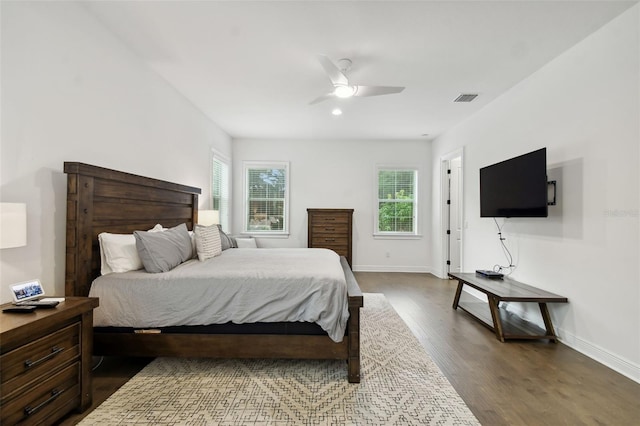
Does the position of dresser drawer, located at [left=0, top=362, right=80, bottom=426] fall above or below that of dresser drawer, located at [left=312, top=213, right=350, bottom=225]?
below

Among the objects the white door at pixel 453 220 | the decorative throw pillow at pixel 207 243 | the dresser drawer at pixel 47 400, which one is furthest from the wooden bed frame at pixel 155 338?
the white door at pixel 453 220

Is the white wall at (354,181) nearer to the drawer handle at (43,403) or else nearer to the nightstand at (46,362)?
the nightstand at (46,362)

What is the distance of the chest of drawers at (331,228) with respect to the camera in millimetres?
5613

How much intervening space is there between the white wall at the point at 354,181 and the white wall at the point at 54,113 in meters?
3.30

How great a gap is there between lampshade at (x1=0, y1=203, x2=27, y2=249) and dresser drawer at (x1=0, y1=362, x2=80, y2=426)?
0.73 meters

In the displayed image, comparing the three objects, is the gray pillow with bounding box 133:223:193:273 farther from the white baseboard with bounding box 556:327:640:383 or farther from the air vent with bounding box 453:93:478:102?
the air vent with bounding box 453:93:478:102

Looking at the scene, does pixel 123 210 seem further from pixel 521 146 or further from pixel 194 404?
pixel 521 146

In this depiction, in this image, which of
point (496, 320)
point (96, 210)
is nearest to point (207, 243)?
point (96, 210)

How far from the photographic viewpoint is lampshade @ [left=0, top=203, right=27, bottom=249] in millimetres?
1430

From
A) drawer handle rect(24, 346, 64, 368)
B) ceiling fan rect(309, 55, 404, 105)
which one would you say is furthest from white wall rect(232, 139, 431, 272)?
drawer handle rect(24, 346, 64, 368)

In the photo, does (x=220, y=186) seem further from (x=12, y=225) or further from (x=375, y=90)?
(x=12, y=225)

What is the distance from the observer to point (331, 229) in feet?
18.5

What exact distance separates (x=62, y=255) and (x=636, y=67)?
450 centimetres

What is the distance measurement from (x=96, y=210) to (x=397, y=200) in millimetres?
5200
